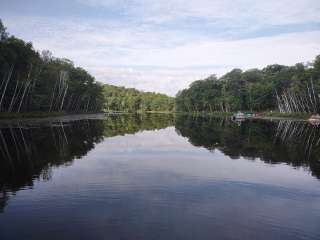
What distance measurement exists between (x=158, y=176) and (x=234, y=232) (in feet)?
25.8

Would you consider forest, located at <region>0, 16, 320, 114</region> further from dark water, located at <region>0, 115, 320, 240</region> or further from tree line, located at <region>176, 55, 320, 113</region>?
dark water, located at <region>0, 115, 320, 240</region>

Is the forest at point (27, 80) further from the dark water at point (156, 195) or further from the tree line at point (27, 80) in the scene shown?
the dark water at point (156, 195)

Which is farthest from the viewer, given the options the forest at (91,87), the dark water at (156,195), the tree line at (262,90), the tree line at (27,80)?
the tree line at (262,90)

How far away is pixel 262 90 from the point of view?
122 meters

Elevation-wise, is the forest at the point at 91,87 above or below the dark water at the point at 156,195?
above

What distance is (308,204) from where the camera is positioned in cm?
1329

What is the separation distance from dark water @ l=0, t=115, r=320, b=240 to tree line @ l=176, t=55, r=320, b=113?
231 feet

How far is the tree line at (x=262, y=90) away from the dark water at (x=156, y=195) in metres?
70.5

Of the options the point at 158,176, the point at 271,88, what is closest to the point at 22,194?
the point at 158,176

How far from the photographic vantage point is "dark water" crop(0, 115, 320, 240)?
10141 millimetres

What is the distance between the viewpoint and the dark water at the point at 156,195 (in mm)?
10141

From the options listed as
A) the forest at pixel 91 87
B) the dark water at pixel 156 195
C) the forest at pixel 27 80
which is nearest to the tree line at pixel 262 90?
the forest at pixel 91 87

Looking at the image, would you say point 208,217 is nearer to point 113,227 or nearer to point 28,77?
point 113,227

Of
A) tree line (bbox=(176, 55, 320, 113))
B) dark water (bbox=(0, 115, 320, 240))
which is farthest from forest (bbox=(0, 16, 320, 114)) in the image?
dark water (bbox=(0, 115, 320, 240))
